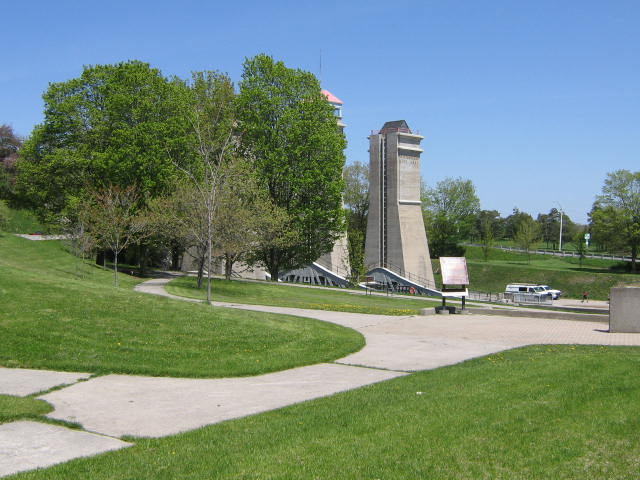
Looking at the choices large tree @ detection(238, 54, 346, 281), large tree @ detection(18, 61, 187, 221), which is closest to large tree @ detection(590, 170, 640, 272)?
large tree @ detection(238, 54, 346, 281)

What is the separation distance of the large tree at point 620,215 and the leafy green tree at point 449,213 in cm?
1720

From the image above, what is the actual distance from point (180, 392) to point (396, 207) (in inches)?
1896

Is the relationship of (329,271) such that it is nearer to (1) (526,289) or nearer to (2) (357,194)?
(1) (526,289)

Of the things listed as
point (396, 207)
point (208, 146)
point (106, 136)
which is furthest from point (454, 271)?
point (396, 207)

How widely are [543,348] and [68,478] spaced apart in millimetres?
11277

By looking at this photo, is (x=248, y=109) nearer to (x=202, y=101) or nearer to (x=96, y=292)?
(x=202, y=101)

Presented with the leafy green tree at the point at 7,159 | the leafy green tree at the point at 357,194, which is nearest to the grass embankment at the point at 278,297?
the leafy green tree at the point at 7,159

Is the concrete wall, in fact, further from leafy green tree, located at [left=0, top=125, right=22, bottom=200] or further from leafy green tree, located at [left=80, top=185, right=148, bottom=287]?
leafy green tree, located at [left=0, top=125, right=22, bottom=200]

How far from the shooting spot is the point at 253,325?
45.3ft

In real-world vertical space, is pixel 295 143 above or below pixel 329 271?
above

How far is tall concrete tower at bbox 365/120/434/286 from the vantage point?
183 feet


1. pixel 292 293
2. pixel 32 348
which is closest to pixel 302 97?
pixel 292 293

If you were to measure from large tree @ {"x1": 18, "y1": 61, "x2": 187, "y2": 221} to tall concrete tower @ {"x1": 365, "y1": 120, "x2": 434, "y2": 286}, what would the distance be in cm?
2500

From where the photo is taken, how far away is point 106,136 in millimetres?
36125
